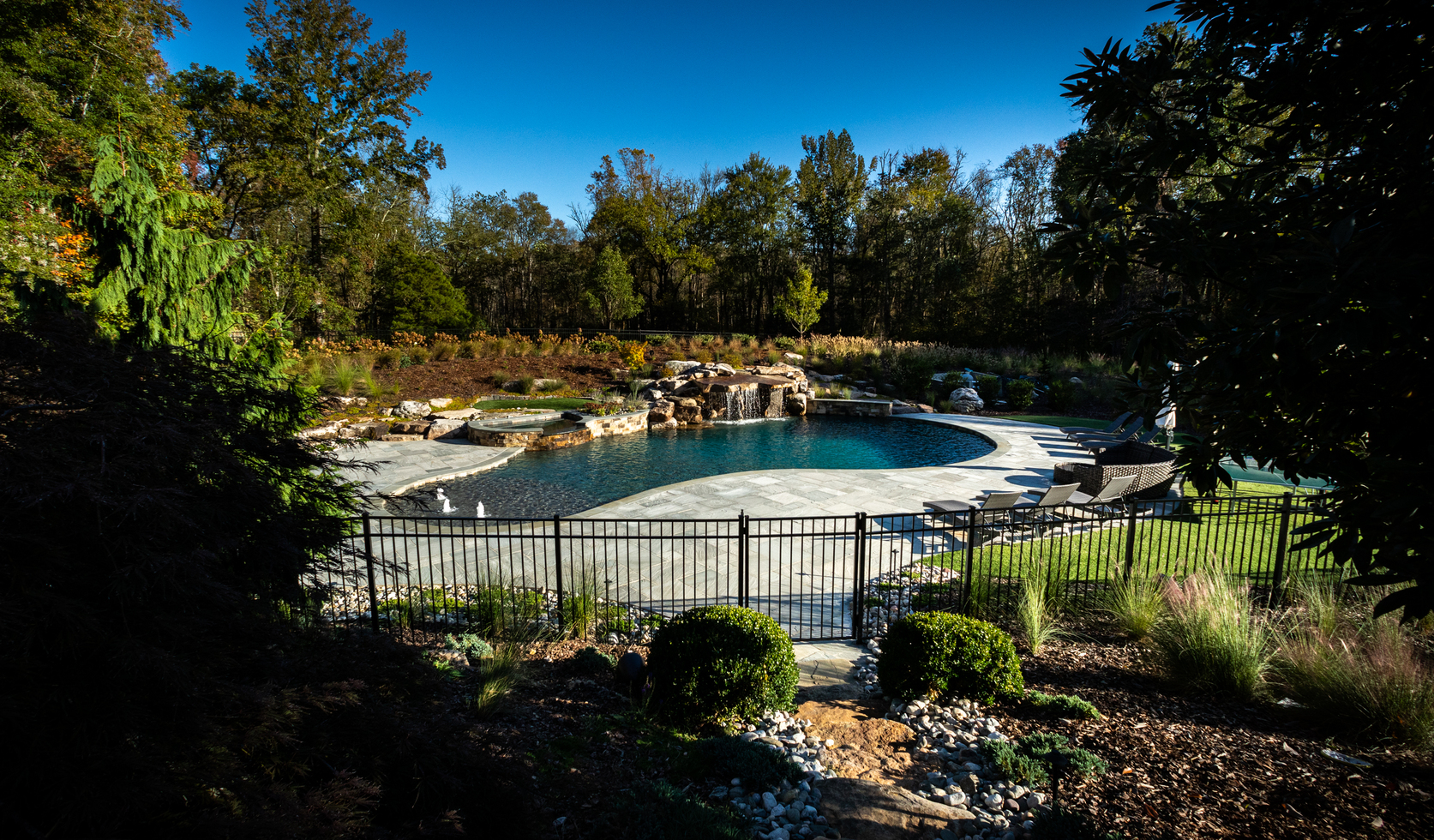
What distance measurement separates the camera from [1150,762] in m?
3.68

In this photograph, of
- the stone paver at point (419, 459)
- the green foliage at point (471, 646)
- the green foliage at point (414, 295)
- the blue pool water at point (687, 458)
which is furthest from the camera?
the green foliage at point (414, 295)

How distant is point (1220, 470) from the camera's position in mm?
2650

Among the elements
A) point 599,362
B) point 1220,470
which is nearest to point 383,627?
point 1220,470

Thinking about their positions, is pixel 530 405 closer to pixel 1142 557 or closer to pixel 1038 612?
pixel 1142 557

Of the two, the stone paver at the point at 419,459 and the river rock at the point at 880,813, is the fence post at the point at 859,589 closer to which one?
the river rock at the point at 880,813

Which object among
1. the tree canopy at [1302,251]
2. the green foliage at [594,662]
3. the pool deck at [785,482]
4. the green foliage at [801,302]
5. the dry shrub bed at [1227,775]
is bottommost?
the green foliage at [594,662]

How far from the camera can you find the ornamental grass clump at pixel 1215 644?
14.4ft

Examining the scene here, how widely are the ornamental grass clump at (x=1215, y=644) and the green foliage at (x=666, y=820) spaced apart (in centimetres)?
374

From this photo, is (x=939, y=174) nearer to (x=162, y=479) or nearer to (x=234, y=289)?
(x=234, y=289)

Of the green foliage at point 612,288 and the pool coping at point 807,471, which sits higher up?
the green foliage at point 612,288

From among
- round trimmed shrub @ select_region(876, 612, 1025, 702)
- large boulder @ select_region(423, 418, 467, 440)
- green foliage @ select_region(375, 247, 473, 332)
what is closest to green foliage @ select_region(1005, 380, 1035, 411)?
large boulder @ select_region(423, 418, 467, 440)

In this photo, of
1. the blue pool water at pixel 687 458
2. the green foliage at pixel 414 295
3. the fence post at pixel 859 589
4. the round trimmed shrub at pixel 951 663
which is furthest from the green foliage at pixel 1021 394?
the green foliage at pixel 414 295

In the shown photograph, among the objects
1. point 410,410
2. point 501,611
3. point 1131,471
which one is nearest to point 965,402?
point 1131,471

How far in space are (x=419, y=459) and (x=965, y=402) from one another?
1794 cm
